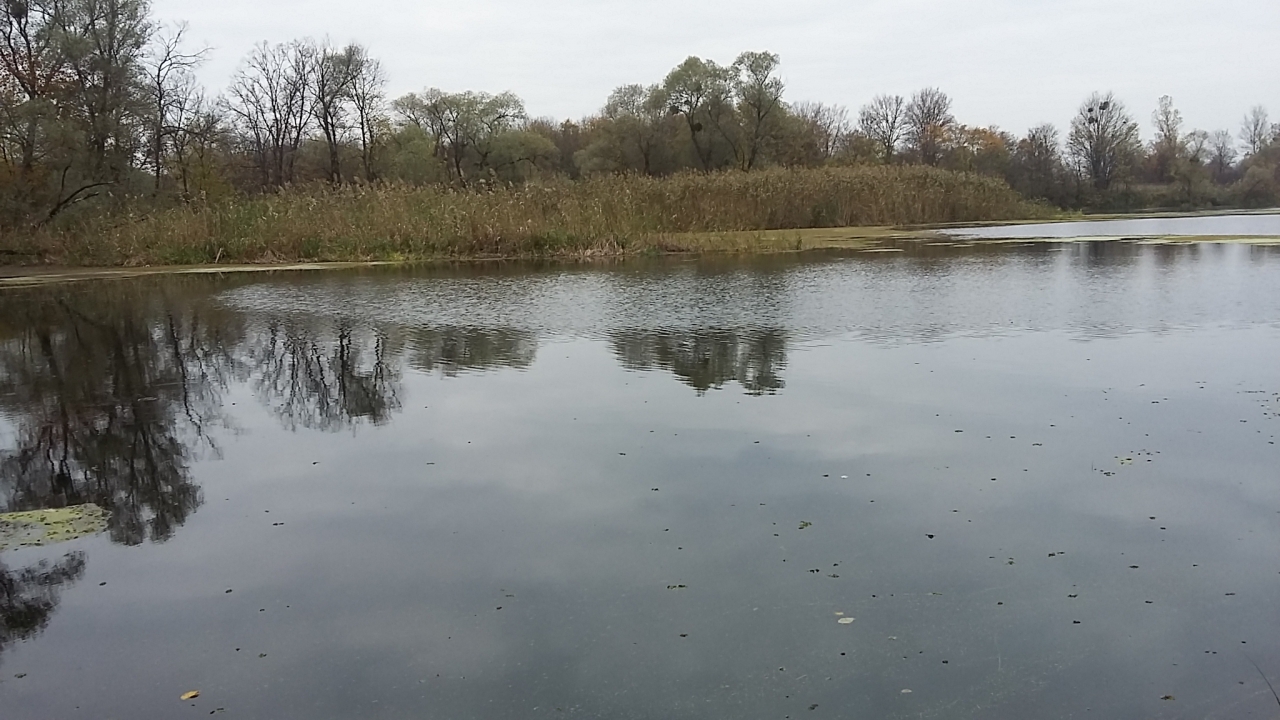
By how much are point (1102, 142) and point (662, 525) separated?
57.4 metres

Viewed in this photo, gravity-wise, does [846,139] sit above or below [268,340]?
above

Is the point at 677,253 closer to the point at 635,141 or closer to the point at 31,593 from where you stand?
the point at 31,593

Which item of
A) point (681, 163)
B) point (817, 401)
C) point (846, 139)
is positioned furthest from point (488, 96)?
point (817, 401)

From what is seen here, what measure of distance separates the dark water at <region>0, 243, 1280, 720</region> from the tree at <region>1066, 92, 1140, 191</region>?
49232mm

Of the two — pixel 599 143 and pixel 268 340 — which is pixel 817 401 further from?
pixel 599 143

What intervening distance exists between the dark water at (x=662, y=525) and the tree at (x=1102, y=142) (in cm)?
4923

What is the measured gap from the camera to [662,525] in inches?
142

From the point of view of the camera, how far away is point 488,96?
56250 mm

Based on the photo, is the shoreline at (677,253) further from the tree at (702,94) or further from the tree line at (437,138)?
the tree at (702,94)

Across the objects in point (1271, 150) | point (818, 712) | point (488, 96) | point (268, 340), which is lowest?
point (818, 712)

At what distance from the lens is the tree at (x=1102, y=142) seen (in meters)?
51.0

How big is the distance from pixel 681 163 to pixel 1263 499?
47.4 meters

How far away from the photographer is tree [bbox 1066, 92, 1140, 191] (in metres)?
51.0

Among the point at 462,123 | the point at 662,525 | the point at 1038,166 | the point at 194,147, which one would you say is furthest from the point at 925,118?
the point at 662,525
